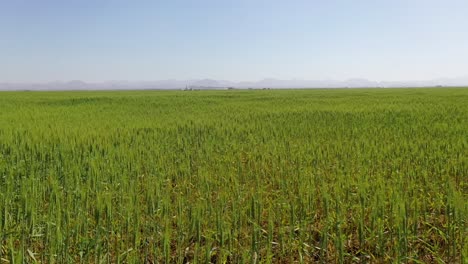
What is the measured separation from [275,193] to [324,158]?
6.29 feet

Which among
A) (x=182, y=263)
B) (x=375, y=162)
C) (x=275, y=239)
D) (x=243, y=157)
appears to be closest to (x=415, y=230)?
(x=275, y=239)

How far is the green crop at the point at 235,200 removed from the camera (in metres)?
2.67

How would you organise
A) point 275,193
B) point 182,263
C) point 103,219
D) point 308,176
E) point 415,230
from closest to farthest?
point 182,263 < point 415,230 < point 103,219 < point 275,193 < point 308,176

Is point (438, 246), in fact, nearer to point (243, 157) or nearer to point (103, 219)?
point (103, 219)

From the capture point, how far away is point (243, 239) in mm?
2852

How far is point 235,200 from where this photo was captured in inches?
144

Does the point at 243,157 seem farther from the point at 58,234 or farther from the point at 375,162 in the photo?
the point at 58,234

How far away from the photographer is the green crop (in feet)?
8.75

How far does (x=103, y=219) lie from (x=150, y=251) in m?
0.87

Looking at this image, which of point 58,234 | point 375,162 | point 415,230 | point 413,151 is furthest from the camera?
point 413,151

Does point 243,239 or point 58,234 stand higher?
point 58,234

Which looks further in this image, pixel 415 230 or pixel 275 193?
pixel 275 193

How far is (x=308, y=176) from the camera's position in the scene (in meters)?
4.38

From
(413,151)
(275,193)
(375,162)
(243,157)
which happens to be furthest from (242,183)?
(413,151)
